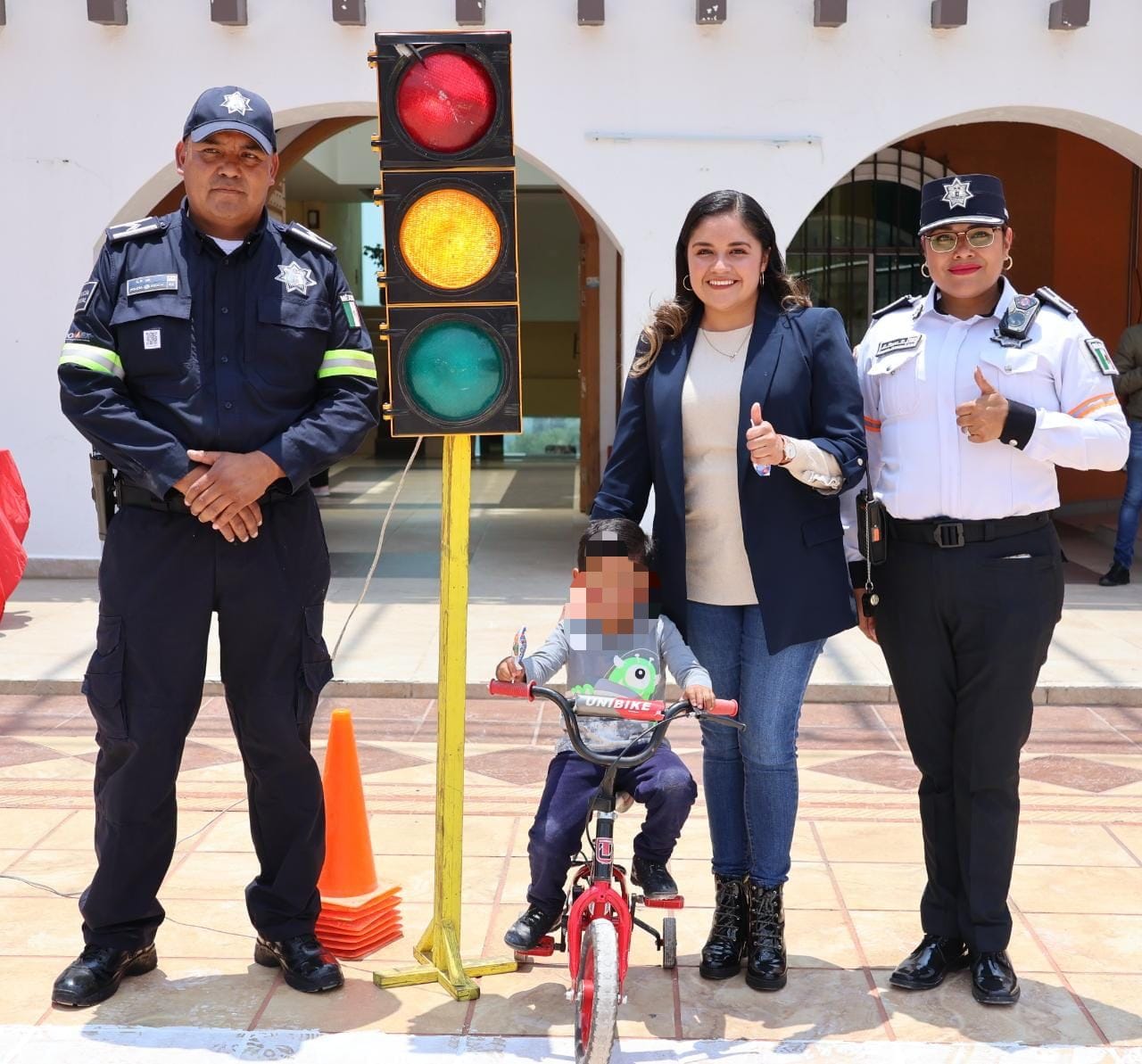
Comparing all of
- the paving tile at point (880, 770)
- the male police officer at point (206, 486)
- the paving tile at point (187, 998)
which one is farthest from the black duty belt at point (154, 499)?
the paving tile at point (880, 770)

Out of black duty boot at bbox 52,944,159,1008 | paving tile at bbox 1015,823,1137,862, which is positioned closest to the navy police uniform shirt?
black duty boot at bbox 52,944,159,1008

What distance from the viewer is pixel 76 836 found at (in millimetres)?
4855

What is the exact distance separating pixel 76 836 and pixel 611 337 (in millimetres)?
8581

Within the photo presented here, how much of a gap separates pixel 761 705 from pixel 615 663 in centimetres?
41

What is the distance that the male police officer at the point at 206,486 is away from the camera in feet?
11.3

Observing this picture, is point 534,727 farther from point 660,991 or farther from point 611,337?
point 611,337

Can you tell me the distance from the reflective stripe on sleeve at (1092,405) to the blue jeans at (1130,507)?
6.59 m

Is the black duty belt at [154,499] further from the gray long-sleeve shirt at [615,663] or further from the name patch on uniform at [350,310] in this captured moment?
the gray long-sleeve shirt at [615,663]

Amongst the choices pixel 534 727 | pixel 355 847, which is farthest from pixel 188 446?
pixel 534 727

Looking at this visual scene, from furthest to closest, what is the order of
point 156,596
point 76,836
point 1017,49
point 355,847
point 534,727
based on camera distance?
point 1017,49
point 534,727
point 76,836
point 355,847
point 156,596

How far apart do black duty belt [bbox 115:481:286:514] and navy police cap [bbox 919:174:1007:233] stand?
1.72 meters

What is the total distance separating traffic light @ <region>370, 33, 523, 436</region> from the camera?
3.41m

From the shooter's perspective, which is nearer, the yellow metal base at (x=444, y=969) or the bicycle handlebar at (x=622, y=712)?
the bicycle handlebar at (x=622, y=712)

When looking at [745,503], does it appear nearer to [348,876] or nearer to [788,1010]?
[788,1010]
